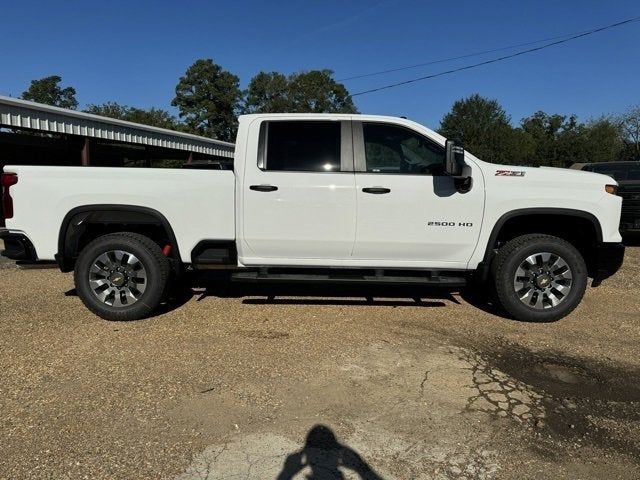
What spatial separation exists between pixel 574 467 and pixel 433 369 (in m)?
1.40

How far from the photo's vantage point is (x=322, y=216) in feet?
16.8

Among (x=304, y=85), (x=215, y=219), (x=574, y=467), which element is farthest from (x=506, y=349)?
(x=304, y=85)

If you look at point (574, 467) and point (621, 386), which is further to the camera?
point (621, 386)

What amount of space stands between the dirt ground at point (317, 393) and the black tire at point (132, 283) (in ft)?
0.52

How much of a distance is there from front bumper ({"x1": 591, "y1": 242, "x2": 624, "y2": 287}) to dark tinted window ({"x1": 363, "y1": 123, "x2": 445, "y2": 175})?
1.85m

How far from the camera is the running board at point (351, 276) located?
5164mm

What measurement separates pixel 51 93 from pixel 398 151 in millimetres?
102956

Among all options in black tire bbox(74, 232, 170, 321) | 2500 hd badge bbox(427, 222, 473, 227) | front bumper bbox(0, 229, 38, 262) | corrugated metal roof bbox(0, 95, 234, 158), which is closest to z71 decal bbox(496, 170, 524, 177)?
2500 hd badge bbox(427, 222, 473, 227)

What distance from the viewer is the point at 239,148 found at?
5.23 meters

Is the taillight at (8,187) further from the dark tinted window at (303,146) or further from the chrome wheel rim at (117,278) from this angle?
the dark tinted window at (303,146)

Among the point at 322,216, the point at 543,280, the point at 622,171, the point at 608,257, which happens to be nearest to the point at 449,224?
the point at 543,280

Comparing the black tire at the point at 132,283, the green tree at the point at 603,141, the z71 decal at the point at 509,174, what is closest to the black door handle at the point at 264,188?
the black tire at the point at 132,283

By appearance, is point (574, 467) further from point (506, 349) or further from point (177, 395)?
point (177, 395)

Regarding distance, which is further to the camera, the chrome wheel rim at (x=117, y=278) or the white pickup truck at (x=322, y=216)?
the chrome wheel rim at (x=117, y=278)
